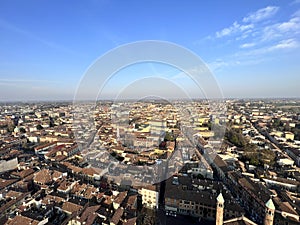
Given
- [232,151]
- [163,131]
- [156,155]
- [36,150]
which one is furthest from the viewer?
[163,131]

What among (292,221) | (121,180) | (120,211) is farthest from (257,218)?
(121,180)

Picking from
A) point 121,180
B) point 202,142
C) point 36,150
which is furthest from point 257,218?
point 36,150

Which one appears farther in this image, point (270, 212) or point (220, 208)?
point (220, 208)

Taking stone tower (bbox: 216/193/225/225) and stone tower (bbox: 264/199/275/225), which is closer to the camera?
stone tower (bbox: 264/199/275/225)

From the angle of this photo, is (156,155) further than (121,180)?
Yes

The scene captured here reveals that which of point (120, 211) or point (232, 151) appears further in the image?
point (232, 151)

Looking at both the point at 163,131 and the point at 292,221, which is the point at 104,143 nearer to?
the point at 163,131

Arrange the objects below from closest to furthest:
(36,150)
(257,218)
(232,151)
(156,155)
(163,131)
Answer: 1. (257,218)
2. (156,155)
3. (232,151)
4. (36,150)
5. (163,131)

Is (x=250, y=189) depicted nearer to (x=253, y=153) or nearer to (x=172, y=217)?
(x=172, y=217)

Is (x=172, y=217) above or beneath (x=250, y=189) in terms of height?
beneath

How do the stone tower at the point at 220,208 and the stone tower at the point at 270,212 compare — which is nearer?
the stone tower at the point at 270,212
